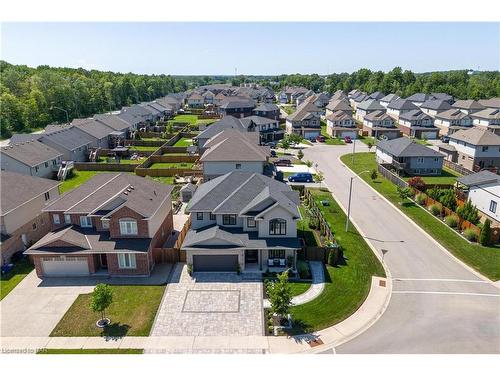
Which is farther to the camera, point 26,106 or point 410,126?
point 26,106

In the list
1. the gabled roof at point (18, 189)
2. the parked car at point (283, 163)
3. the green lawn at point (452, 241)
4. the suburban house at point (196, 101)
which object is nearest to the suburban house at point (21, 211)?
the gabled roof at point (18, 189)

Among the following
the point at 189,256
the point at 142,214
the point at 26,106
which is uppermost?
the point at 26,106

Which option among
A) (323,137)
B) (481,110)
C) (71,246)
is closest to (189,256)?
(71,246)

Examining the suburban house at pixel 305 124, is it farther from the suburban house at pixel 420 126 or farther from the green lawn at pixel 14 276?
the green lawn at pixel 14 276

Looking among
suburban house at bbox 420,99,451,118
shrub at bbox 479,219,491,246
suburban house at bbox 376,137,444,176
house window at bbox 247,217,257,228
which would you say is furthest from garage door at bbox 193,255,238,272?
suburban house at bbox 420,99,451,118

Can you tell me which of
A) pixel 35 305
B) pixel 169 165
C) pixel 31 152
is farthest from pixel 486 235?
pixel 31 152

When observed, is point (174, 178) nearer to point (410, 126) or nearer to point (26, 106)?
point (410, 126)

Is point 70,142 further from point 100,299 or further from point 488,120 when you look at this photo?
point 488,120
